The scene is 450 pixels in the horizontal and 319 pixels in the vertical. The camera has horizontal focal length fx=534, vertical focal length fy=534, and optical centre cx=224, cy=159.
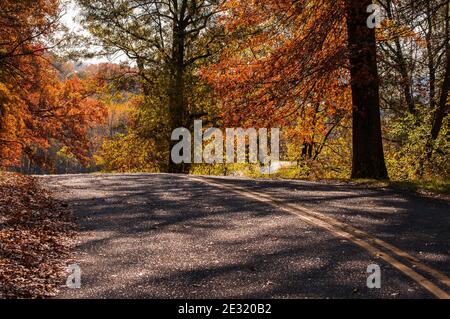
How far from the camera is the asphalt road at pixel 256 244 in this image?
5895mm

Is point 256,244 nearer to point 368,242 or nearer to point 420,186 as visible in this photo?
point 368,242

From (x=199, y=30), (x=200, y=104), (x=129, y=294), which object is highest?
(x=199, y=30)

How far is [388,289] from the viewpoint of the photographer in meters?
5.64

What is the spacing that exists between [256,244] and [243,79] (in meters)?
10.8

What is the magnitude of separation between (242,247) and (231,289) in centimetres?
185

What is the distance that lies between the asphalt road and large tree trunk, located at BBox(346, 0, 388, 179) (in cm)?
318

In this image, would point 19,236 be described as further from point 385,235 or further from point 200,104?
point 200,104

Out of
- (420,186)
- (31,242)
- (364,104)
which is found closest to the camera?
(31,242)

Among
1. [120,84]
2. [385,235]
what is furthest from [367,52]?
[120,84]

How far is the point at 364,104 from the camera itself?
16.1m

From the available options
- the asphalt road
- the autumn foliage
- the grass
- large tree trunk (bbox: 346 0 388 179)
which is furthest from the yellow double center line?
the autumn foliage

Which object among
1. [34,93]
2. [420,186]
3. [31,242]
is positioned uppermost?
[34,93]

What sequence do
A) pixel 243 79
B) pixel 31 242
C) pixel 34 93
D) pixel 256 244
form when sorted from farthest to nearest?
pixel 34 93 → pixel 243 79 → pixel 31 242 → pixel 256 244

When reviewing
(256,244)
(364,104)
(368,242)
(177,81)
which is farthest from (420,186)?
(177,81)
